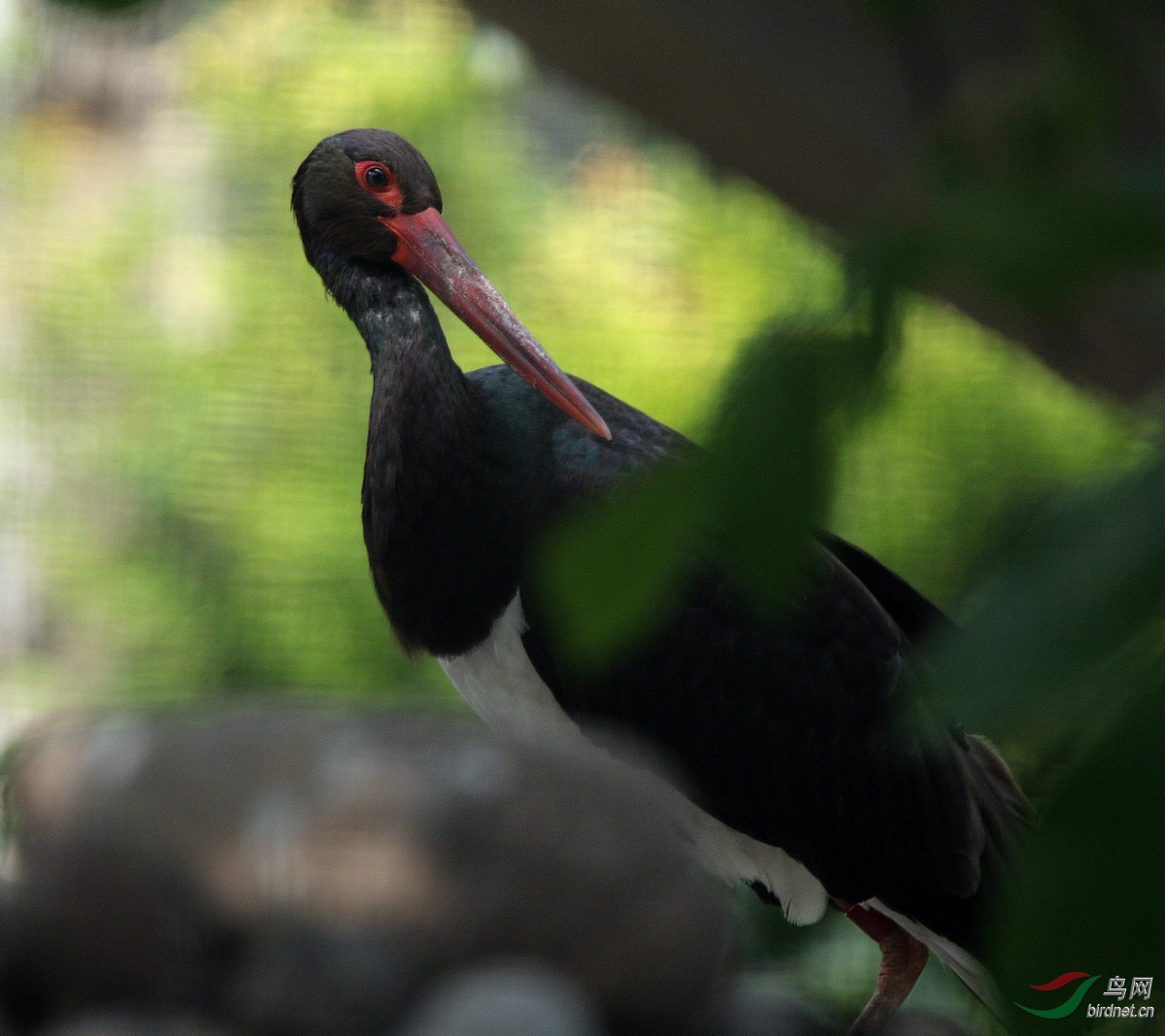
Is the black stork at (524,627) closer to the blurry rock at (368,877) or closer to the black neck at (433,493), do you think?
the black neck at (433,493)

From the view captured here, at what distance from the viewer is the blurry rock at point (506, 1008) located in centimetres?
114

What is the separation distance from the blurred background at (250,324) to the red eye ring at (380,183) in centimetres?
53

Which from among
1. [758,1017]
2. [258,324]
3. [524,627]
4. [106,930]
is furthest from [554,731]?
[258,324]

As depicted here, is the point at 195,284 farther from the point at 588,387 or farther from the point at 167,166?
the point at 588,387

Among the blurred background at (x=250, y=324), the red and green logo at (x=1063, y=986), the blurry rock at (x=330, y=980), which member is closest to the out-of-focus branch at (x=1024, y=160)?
the red and green logo at (x=1063, y=986)

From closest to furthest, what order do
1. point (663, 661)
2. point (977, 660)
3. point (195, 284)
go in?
point (977, 660), point (663, 661), point (195, 284)

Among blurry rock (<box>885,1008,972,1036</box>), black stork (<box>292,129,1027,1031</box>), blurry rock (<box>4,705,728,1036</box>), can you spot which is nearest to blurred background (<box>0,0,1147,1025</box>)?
blurry rock (<box>885,1008,972,1036</box>)

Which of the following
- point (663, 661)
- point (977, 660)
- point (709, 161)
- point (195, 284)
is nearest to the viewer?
point (977, 660)

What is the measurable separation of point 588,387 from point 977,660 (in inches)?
38.1

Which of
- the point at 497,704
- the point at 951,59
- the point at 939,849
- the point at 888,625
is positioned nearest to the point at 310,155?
the point at 497,704

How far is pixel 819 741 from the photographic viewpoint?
104cm

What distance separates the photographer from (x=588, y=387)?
108 cm

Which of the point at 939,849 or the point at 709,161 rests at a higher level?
the point at 709,161
